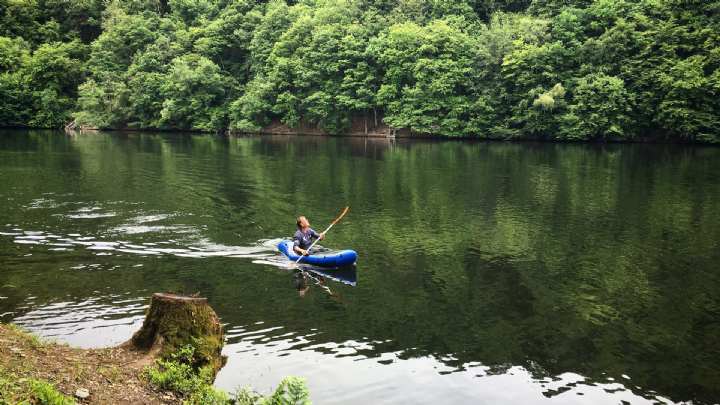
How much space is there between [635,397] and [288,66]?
72.2 metres

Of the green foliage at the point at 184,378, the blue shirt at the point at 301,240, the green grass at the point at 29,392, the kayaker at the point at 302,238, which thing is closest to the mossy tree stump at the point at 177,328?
the green foliage at the point at 184,378

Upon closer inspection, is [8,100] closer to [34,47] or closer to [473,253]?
[34,47]

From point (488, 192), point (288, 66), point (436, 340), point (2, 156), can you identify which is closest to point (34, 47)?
point (288, 66)

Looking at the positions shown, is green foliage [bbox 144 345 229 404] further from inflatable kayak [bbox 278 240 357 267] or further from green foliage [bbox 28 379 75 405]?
inflatable kayak [bbox 278 240 357 267]

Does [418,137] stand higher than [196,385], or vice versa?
[418,137]

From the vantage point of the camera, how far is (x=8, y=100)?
82.5 meters

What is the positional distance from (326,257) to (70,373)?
10696 mm

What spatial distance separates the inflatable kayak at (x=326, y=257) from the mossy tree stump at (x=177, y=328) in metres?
8.49

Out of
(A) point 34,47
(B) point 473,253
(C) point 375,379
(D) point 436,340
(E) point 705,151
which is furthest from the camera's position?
(A) point 34,47

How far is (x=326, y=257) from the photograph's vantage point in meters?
18.2

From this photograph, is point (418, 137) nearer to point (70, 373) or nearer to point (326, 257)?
point (326, 257)

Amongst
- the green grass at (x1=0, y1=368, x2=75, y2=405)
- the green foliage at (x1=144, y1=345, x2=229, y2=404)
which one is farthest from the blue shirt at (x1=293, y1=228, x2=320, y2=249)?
the green grass at (x1=0, y1=368, x2=75, y2=405)

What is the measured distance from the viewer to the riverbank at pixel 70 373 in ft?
22.5

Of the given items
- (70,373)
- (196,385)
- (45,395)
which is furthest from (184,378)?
(45,395)
